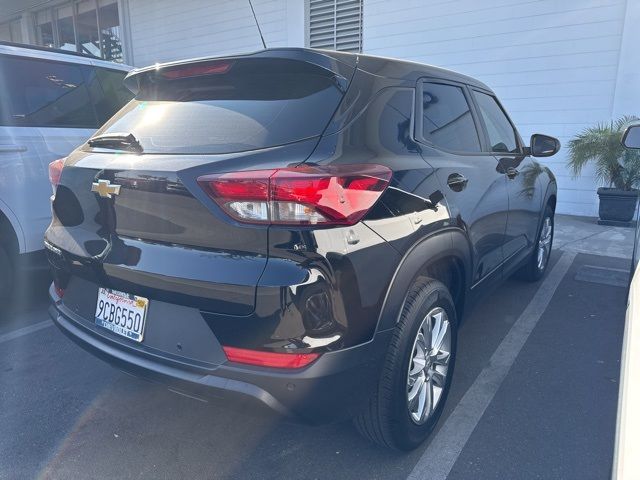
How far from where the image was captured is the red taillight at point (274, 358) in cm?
168

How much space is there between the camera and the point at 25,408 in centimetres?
266

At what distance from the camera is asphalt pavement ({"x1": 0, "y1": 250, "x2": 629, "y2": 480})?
220 cm

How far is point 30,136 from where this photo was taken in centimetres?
363

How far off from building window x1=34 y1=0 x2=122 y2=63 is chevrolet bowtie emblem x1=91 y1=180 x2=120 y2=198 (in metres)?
13.6

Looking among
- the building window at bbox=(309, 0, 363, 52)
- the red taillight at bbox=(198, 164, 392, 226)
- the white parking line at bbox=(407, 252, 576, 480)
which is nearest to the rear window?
the red taillight at bbox=(198, 164, 392, 226)

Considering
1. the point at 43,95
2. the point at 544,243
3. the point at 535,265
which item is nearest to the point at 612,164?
the point at 544,243

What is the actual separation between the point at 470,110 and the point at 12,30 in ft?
66.6

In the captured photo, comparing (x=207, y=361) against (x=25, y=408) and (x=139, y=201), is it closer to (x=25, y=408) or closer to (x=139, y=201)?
(x=139, y=201)

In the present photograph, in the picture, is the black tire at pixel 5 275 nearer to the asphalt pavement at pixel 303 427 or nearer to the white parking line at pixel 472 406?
the asphalt pavement at pixel 303 427

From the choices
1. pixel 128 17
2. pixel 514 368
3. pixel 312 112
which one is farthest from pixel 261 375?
pixel 128 17

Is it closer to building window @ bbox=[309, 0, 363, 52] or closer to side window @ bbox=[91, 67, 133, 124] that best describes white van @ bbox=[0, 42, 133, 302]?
side window @ bbox=[91, 67, 133, 124]

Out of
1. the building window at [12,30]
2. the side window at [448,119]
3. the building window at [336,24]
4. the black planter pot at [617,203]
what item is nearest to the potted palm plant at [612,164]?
the black planter pot at [617,203]

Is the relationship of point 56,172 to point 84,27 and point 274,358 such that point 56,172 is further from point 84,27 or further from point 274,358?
point 84,27

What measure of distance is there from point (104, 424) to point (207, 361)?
1146 mm
